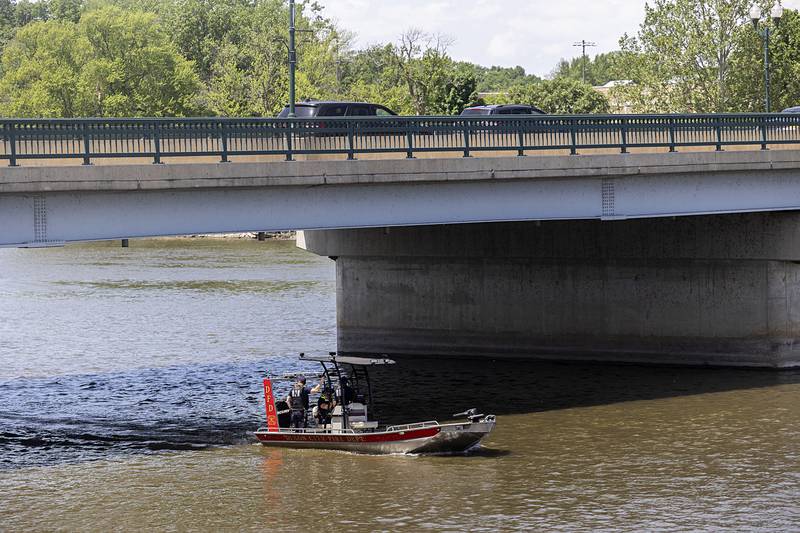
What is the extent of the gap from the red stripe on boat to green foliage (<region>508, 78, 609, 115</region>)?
327ft

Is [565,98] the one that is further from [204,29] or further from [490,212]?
[490,212]

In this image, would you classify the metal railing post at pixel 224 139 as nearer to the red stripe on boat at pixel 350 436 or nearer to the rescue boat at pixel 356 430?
the rescue boat at pixel 356 430

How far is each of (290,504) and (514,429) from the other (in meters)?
8.34

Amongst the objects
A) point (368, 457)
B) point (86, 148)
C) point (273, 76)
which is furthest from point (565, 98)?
point (86, 148)

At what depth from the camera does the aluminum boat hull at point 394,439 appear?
28625 mm

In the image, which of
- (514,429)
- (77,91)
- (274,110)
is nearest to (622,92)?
(274,110)

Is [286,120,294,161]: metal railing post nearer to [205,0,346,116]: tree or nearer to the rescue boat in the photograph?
the rescue boat

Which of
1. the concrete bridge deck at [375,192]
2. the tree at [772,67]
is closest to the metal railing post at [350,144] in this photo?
the concrete bridge deck at [375,192]

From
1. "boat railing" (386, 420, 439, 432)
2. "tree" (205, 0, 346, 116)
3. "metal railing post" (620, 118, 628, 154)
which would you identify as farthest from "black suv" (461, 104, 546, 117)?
"tree" (205, 0, 346, 116)

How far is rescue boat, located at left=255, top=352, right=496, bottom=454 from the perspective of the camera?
28.7m

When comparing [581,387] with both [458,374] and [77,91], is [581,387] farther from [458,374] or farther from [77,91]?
[77,91]

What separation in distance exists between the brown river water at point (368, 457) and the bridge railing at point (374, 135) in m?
6.72

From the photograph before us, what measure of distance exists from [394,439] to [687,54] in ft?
204

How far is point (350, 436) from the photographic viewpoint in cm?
2927
